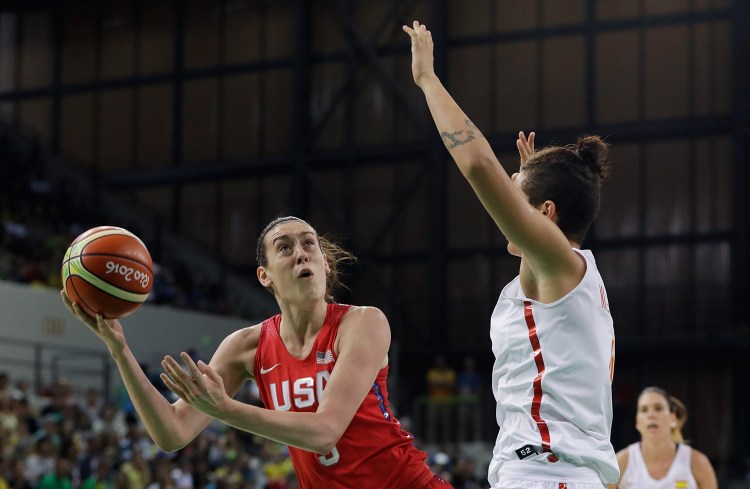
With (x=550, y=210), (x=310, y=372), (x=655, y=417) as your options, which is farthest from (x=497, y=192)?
(x=655, y=417)

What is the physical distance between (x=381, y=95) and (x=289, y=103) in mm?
2226

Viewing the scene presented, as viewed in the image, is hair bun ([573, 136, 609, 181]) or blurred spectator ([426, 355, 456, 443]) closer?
hair bun ([573, 136, 609, 181])

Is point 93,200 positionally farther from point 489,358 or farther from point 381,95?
point 489,358

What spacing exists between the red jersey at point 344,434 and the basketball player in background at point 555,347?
3.46 ft

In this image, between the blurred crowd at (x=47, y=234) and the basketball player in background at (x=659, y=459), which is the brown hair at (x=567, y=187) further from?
the blurred crowd at (x=47, y=234)

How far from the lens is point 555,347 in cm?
396

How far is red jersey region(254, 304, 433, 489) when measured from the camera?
16.4 feet

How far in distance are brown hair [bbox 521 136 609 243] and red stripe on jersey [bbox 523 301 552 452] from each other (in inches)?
11.9

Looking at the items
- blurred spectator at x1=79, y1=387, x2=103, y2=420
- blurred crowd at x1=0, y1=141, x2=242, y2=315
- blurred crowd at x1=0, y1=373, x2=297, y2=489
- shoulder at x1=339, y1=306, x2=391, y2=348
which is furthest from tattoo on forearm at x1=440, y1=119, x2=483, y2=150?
blurred crowd at x1=0, y1=141, x2=242, y2=315

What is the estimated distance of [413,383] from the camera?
84.4 ft

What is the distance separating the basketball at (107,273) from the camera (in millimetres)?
4844

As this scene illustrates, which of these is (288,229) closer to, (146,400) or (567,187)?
(146,400)

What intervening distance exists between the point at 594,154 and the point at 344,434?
5.41ft

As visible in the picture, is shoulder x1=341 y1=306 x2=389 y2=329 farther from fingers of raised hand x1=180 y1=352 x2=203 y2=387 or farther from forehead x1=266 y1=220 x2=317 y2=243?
fingers of raised hand x1=180 y1=352 x2=203 y2=387
